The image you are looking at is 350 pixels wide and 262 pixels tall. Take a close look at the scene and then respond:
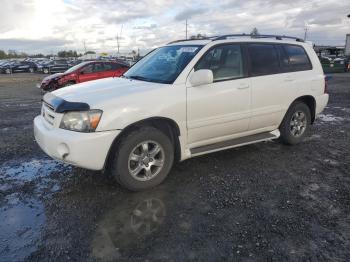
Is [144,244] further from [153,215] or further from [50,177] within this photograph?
[50,177]

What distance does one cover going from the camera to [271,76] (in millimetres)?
5371

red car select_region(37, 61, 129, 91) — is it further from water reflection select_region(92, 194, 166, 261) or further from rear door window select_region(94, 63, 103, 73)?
water reflection select_region(92, 194, 166, 261)

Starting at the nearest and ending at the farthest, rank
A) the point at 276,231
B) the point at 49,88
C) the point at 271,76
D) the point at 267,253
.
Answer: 1. the point at 267,253
2. the point at 276,231
3. the point at 271,76
4. the point at 49,88

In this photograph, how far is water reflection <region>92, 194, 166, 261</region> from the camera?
3.04m

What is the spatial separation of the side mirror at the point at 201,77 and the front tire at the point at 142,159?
81 centimetres

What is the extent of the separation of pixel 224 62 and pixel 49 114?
2.55m

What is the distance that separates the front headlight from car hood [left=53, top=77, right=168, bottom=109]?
0.10 m

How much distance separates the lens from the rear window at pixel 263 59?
17.2 feet

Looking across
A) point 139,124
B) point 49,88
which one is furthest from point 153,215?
point 49,88

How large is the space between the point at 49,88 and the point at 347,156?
42.8ft

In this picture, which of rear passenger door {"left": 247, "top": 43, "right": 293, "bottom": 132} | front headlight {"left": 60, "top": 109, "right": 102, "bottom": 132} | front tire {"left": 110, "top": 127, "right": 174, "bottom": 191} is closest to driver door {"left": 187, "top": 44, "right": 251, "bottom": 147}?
rear passenger door {"left": 247, "top": 43, "right": 293, "bottom": 132}

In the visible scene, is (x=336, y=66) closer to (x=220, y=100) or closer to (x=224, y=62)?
(x=224, y=62)

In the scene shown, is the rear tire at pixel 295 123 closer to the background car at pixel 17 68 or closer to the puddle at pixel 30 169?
the puddle at pixel 30 169

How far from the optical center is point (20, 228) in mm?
3414
